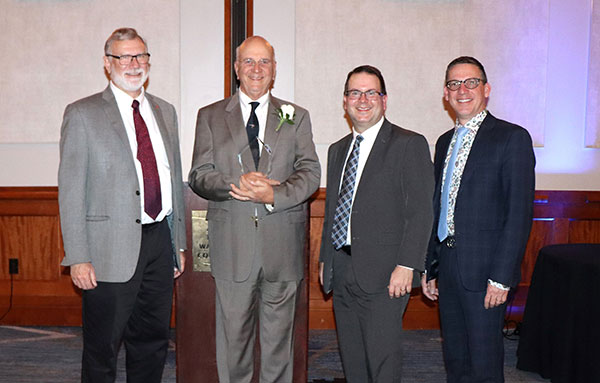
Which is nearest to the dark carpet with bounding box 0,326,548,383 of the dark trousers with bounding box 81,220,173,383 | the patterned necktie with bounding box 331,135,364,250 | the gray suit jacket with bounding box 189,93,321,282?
the dark trousers with bounding box 81,220,173,383

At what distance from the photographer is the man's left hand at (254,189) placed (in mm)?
2428

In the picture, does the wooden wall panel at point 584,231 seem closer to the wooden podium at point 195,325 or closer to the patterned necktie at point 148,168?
the wooden podium at point 195,325

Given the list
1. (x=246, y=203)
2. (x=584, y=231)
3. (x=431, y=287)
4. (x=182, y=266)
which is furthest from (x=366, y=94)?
(x=584, y=231)

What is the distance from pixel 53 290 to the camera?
15.1ft

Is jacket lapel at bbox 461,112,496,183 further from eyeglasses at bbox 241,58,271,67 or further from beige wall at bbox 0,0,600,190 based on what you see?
beige wall at bbox 0,0,600,190

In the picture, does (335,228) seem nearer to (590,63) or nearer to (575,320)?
(575,320)

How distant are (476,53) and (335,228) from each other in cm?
279

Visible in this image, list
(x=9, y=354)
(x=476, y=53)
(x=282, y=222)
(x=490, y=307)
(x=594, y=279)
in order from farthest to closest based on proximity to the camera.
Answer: (x=476, y=53)
(x=9, y=354)
(x=594, y=279)
(x=282, y=222)
(x=490, y=307)

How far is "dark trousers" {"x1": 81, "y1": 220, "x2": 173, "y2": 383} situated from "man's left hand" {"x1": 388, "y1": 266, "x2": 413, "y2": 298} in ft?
3.81

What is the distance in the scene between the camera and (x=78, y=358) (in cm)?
383

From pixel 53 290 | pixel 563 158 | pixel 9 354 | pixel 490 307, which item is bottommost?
pixel 9 354

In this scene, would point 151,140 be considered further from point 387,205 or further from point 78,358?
point 78,358

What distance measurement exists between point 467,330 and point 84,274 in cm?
184

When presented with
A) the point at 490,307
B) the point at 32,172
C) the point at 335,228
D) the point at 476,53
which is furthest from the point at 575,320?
the point at 32,172
